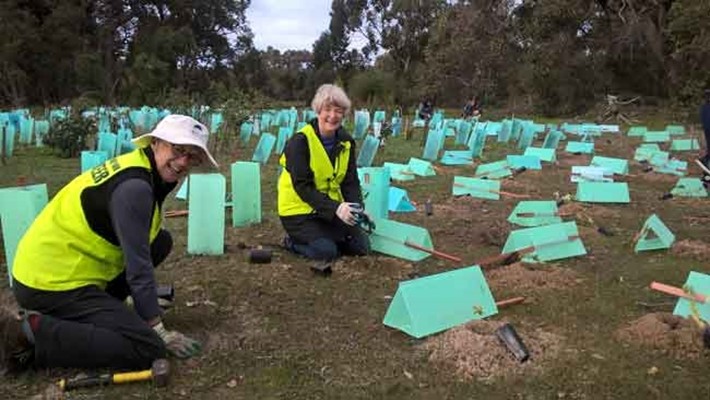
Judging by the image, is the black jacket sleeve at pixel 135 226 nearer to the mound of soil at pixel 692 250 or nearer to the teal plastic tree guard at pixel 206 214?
the teal plastic tree guard at pixel 206 214

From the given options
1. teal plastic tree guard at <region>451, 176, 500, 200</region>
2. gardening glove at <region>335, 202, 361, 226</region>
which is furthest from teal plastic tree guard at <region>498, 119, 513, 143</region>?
gardening glove at <region>335, 202, 361, 226</region>

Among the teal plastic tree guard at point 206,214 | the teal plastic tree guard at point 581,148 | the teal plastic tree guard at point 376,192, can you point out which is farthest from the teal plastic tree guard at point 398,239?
the teal plastic tree guard at point 581,148

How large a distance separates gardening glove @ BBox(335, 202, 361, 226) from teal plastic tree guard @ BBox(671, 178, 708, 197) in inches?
185

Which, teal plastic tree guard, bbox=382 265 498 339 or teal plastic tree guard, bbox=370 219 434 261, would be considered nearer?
teal plastic tree guard, bbox=382 265 498 339

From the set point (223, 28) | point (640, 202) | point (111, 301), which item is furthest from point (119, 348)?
point (223, 28)

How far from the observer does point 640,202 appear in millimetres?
6824

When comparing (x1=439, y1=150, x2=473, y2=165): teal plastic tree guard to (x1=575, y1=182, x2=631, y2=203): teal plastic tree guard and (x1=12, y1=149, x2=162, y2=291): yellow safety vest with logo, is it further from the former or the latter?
(x1=12, y1=149, x2=162, y2=291): yellow safety vest with logo

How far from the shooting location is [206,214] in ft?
14.0

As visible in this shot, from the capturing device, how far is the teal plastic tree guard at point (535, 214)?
219 inches

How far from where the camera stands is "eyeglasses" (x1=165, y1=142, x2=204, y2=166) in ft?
8.51

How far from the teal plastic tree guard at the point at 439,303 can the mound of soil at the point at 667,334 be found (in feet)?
2.12

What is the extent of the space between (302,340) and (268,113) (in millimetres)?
12963

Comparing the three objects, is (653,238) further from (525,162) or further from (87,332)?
(525,162)

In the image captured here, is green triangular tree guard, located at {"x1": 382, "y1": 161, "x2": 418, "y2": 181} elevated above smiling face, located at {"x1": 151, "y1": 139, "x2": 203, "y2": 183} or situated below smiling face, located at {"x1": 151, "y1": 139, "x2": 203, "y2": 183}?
below
